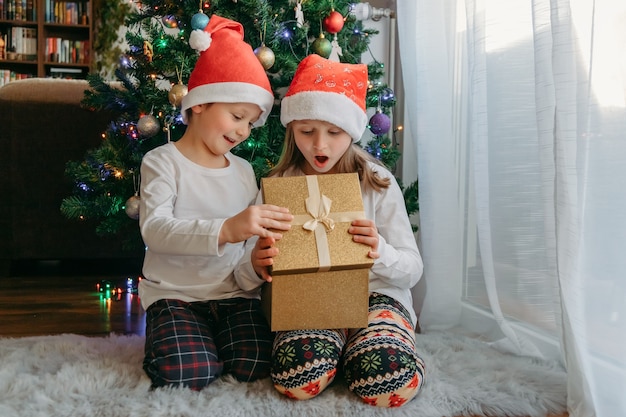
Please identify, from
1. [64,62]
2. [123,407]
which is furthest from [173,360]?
[64,62]

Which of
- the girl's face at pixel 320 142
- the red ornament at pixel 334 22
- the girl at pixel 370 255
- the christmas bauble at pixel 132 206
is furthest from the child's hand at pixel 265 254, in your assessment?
the red ornament at pixel 334 22

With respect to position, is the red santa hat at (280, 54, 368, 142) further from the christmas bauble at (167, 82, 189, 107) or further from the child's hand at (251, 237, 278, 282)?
the christmas bauble at (167, 82, 189, 107)

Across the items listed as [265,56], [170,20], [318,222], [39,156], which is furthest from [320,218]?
[39,156]

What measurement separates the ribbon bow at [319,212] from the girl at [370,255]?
5 centimetres

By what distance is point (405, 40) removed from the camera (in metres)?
1.80

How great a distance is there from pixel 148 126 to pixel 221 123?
1.55 feet

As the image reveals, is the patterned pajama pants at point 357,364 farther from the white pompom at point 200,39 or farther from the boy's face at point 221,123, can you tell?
the white pompom at point 200,39

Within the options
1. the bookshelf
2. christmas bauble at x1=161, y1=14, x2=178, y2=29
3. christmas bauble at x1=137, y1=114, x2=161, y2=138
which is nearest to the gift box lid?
christmas bauble at x1=137, y1=114, x2=161, y2=138

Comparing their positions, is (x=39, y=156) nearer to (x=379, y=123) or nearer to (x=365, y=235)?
(x=379, y=123)

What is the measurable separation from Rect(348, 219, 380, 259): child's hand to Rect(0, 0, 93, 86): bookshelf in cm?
432

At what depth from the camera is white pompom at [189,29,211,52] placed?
4.22 feet

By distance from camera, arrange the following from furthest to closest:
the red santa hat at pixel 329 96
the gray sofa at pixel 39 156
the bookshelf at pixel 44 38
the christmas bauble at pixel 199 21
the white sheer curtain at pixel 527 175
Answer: the bookshelf at pixel 44 38 < the gray sofa at pixel 39 156 < the christmas bauble at pixel 199 21 < the red santa hat at pixel 329 96 < the white sheer curtain at pixel 527 175

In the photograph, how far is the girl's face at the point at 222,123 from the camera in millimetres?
1297

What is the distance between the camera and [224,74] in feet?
4.24
